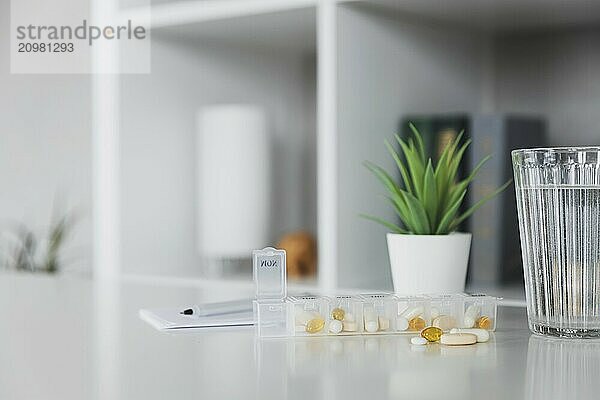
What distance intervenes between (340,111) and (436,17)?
0.28 metres

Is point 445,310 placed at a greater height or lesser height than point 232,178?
lesser

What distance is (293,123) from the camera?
85.7 inches

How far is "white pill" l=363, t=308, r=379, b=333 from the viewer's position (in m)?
1.05

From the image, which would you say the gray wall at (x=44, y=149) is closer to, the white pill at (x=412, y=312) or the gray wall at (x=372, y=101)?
the gray wall at (x=372, y=101)

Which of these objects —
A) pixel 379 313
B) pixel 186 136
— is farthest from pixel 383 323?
pixel 186 136

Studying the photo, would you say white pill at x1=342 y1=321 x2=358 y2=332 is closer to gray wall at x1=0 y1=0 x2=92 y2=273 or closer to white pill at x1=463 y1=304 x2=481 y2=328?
white pill at x1=463 y1=304 x2=481 y2=328

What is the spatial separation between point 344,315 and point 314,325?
34mm

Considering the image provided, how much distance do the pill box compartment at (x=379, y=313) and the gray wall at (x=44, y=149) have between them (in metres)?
1.42

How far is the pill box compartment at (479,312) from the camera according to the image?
1.05 m

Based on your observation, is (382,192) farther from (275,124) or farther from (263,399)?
(263,399)

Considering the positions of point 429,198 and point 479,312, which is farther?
point 429,198

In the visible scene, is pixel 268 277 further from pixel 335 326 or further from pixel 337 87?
pixel 337 87

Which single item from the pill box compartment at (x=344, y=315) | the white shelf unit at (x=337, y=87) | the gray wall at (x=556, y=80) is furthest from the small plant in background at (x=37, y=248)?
the pill box compartment at (x=344, y=315)

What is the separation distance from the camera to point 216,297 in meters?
1.48
